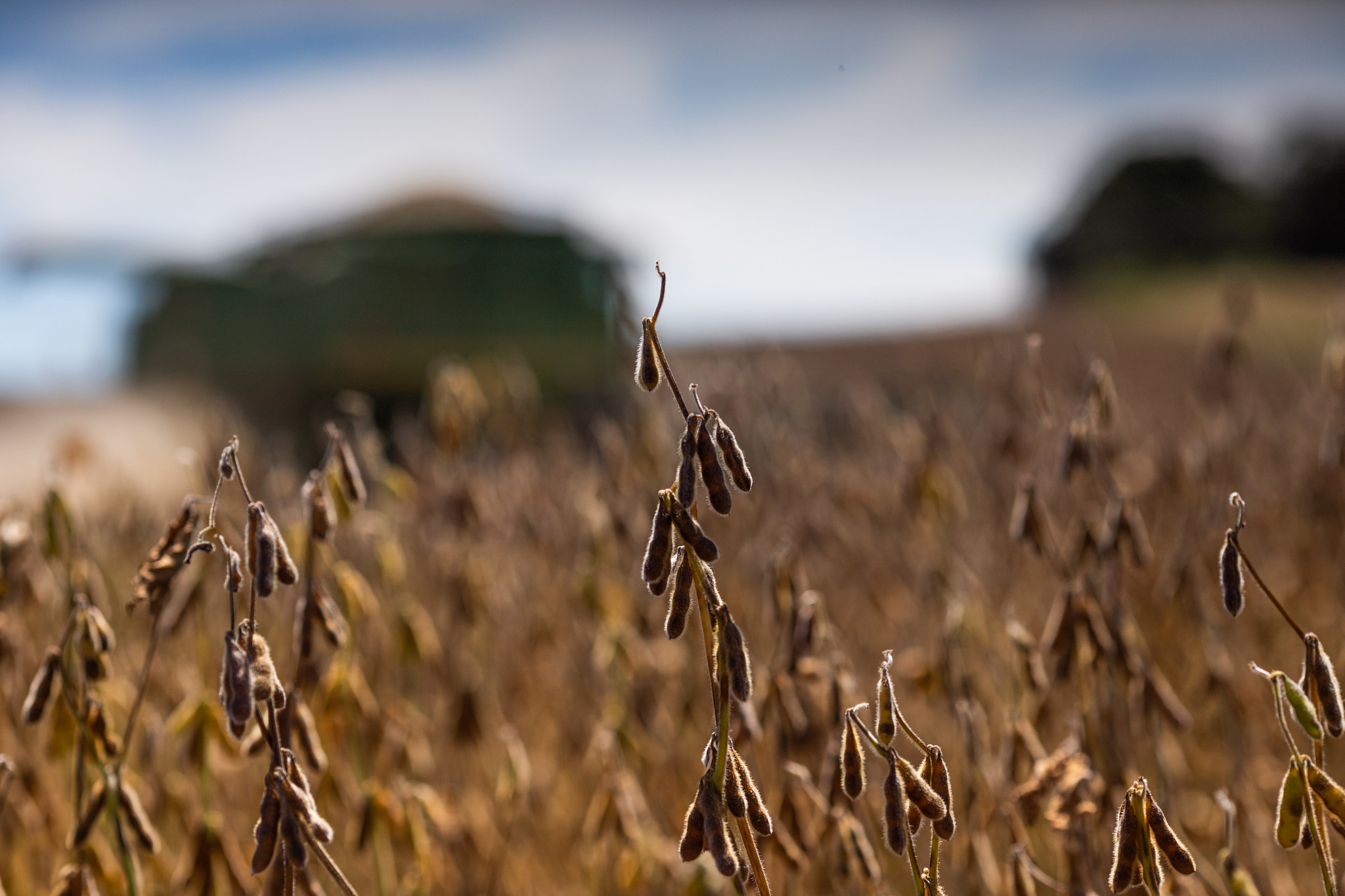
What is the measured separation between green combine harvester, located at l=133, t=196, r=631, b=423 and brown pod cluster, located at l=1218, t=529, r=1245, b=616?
11.4 meters

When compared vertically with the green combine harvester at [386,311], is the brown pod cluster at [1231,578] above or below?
above

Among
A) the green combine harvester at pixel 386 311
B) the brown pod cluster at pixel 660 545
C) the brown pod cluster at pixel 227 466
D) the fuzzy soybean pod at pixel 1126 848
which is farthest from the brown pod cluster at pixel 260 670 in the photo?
the green combine harvester at pixel 386 311

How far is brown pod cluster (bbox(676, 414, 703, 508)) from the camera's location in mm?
969

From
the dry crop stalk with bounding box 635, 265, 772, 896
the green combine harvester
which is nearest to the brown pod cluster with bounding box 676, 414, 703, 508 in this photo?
the dry crop stalk with bounding box 635, 265, 772, 896

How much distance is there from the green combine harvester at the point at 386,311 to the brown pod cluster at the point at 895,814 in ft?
37.6

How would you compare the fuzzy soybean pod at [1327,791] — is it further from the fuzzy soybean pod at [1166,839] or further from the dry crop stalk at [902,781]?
the dry crop stalk at [902,781]

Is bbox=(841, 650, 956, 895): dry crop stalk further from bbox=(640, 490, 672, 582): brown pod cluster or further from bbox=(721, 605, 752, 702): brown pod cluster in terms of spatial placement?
bbox=(640, 490, 672, 582): brown pod cluster

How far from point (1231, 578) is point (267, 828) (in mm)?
1044

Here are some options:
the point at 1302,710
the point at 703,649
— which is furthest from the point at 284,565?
the point at 703,649

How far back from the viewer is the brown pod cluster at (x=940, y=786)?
3.39ft

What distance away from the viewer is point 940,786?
3.55 feet

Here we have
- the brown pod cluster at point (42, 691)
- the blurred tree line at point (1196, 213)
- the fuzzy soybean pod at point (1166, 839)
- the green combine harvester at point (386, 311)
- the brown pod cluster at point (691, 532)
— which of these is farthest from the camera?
the blurred tree line at point (1196, 213)

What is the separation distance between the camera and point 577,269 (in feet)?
49.8

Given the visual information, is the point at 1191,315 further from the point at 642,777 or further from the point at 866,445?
the point at 642,777
